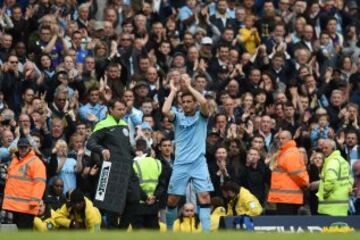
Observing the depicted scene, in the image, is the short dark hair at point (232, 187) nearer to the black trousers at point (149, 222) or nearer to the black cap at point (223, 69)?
the black trousers at point (149, 222)

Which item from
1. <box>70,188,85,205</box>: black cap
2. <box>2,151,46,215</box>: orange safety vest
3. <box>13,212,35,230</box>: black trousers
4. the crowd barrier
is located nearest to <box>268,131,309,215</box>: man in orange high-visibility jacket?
the crowd barrier

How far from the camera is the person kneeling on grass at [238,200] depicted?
23.7 meters

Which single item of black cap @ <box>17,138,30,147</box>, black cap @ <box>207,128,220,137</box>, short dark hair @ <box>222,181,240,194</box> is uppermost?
black cap @ <box>207,128,220,137</box>

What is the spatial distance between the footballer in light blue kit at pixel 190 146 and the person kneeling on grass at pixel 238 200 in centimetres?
130

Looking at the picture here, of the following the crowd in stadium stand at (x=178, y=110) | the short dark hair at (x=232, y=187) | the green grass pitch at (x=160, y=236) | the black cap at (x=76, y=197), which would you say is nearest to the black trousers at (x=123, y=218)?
the crowd in stadium stand at (x=178, y=110)

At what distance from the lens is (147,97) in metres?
26.8

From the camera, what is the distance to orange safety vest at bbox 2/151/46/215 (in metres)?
22.4

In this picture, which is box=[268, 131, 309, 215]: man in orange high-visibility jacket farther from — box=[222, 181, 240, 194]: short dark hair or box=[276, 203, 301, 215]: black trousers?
box=[222, 181, 240, 194]: short dark hair

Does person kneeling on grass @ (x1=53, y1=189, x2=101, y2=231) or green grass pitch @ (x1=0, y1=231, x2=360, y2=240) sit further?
person kneeling on grass @ (x1=53, y1=189, x2=101, y2=231)

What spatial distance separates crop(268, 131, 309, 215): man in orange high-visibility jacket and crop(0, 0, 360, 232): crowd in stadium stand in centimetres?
2

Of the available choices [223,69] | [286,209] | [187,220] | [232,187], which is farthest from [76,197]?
[223,69]

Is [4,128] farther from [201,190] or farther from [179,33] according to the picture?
[179,33]

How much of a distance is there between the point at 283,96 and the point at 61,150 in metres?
4.92

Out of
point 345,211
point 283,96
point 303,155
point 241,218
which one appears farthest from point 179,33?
point 241,218
